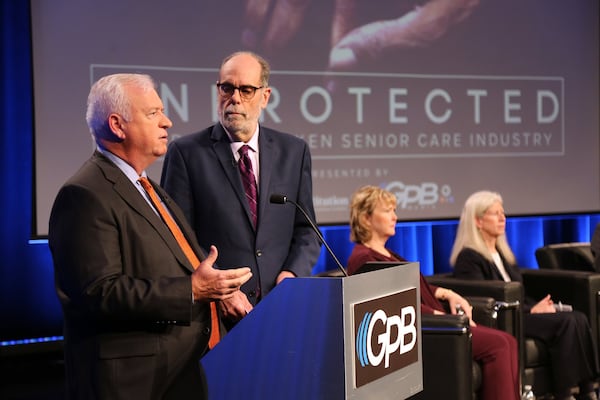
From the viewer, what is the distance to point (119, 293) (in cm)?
216

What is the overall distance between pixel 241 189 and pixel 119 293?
94 centimetres

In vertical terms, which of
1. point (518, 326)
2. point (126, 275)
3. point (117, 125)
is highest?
point (117, 125)

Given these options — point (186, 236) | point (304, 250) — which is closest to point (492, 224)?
point (304, 250)

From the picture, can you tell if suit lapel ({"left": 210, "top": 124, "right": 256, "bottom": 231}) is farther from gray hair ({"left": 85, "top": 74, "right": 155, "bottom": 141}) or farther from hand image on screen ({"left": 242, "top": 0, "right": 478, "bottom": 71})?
hand image on screen ({"left": 242, "top": 0, "right": 478, "bottom": 71})

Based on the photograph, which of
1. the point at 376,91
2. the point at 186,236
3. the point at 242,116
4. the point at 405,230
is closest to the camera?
the point at 186,236

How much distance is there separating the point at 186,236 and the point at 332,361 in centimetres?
53

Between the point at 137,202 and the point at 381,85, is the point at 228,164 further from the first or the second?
the point at 381,85

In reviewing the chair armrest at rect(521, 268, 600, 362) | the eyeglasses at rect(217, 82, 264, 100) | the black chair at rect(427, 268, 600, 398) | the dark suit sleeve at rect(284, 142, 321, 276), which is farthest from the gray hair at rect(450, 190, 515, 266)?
the eyeglasses at rect(217, 82, 264, 100)

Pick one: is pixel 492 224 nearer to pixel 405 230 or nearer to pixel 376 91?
pixel 376 91

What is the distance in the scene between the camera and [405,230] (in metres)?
7.12

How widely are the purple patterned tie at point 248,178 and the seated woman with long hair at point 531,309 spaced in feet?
8.02

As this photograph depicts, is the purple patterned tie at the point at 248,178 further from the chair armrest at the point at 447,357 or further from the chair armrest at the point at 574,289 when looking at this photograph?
the chair armrest at the point at 574,289

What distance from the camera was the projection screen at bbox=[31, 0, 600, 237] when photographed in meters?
5.23

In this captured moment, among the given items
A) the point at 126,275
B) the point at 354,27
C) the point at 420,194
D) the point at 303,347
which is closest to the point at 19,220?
the point at 354,27
